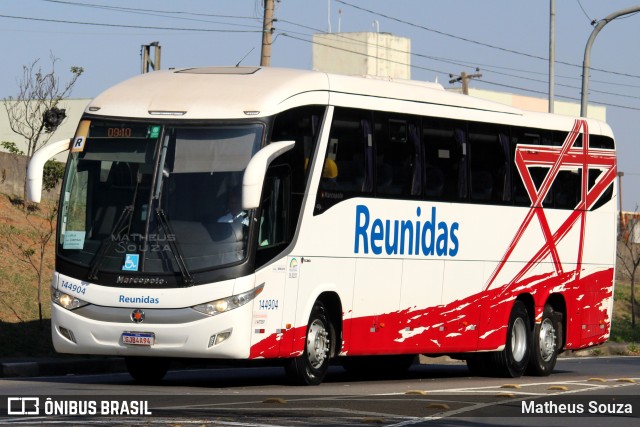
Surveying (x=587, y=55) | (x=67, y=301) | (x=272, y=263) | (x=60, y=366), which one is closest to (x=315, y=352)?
(x=272, y=263)

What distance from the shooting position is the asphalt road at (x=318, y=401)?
12.6m

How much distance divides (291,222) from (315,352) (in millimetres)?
1775

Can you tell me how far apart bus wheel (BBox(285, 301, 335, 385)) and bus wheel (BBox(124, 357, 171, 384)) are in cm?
170

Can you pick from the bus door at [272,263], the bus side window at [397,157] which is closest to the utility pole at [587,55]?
the bus side window at [397,157]

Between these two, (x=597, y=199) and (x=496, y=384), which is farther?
(x=597, y=199)

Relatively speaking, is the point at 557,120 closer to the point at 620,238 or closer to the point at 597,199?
the point at 597,199

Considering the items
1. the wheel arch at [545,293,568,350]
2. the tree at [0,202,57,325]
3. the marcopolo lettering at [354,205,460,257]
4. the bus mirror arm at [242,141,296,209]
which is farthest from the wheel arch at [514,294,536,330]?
the tree at [0,202,57,325]

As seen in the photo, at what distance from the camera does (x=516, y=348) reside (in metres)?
22.4

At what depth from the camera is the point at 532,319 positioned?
22719 millimetres

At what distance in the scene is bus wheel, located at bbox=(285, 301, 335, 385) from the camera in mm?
17469

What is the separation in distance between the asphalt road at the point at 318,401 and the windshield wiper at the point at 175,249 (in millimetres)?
1280

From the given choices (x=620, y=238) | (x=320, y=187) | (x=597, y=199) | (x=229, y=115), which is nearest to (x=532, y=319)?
(x=597, y=199)

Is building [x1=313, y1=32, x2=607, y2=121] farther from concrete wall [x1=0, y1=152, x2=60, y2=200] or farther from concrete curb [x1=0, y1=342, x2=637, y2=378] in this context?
concrete curb [x1=0, y1=342, x2=637, y2=378]

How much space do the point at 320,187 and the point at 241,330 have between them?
7.44ft
